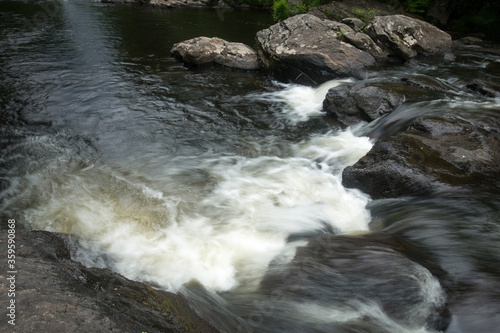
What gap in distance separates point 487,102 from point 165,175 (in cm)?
766

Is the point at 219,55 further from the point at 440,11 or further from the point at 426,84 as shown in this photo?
the point at 440,11

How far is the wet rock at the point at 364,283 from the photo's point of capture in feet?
10.6

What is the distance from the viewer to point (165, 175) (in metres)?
6.04

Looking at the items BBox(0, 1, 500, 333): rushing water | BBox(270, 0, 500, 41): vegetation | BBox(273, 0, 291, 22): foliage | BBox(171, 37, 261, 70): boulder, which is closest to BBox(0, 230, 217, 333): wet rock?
BBox(0, 1, 500, 333): rushing water

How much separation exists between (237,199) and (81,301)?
3.33 metres

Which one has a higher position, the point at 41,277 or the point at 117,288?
the point at 41,277

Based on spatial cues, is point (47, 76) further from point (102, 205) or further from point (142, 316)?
point (142, 316)

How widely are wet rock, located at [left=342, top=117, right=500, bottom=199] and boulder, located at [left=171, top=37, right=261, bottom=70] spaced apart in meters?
7.25

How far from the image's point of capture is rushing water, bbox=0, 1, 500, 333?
3416 millimetres

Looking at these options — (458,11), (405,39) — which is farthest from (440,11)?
(405,39)

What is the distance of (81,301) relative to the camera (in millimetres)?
2332

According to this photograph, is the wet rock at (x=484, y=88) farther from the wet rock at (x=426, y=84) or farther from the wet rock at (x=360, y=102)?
the wet rock at (x=360, y=102)

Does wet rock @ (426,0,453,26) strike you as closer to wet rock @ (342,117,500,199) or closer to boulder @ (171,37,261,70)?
boulder @ (171,37,261,70)

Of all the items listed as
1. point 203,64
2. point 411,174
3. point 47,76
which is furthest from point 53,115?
point 411,174
